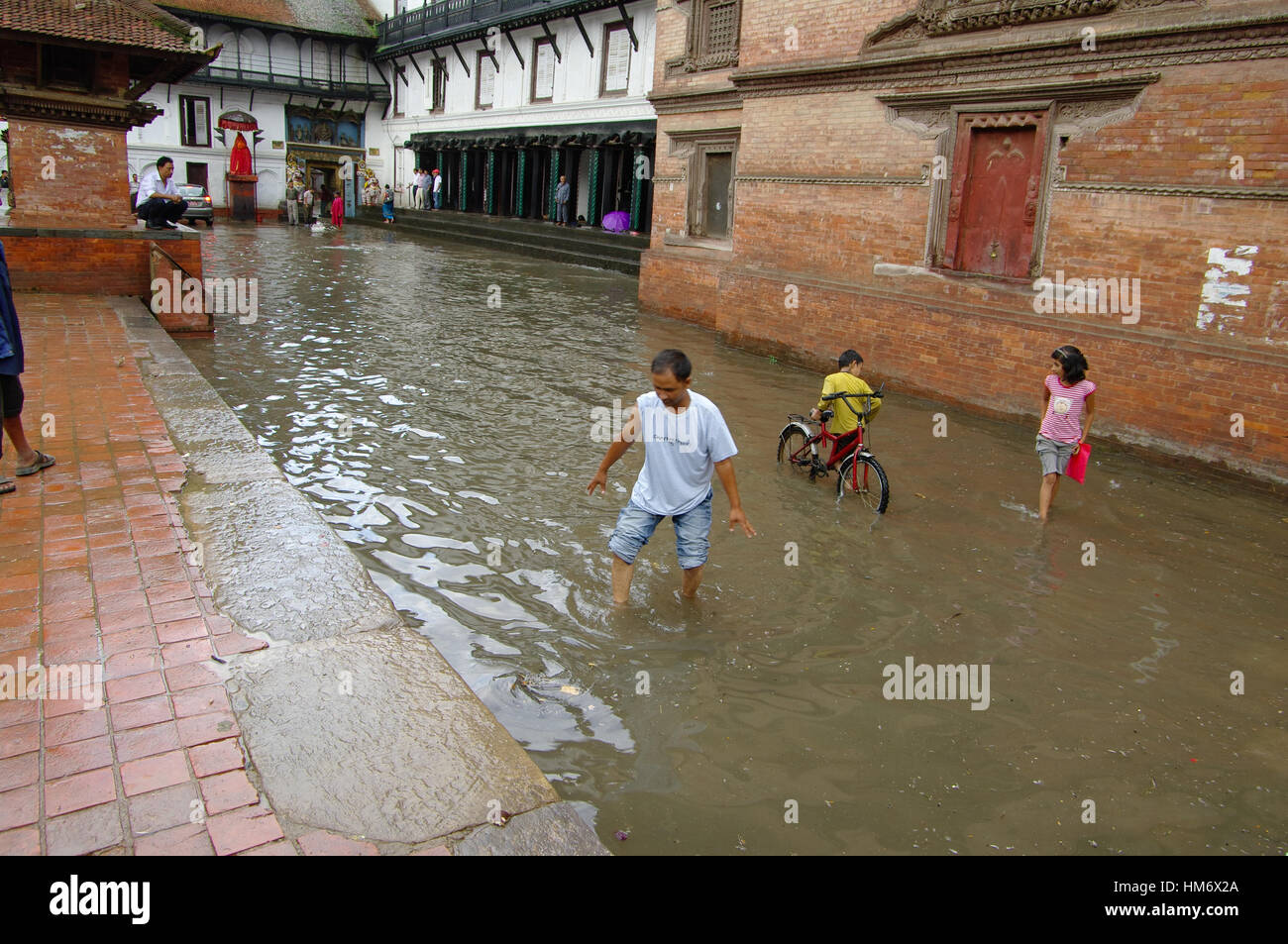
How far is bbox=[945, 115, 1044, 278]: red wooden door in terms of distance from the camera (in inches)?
408

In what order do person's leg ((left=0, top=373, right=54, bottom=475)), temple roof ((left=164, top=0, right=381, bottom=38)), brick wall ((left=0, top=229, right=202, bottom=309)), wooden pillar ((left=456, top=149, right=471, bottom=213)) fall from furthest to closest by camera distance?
1. temple roof ((left=164, top=0, right=381, bottom=38))
2. wooden pillar ((left=456, top=149, right=471, bottom=213))
3. brick wall ((left=0, top=229, right=202, bottom=309))
4. person's leg ((left=0, top=373, right=54, bottom=475))

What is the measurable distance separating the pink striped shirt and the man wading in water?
340 centimetres

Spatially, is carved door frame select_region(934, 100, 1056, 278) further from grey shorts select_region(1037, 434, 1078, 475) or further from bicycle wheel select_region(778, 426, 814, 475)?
bicycle wheel select_region(778, 426, 814, 475)

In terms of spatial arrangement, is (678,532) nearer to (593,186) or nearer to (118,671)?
(118,671)

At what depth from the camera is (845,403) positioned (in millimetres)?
7633

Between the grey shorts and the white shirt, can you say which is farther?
the white shirt

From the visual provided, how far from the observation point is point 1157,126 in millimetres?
9016

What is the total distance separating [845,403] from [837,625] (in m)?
2.81

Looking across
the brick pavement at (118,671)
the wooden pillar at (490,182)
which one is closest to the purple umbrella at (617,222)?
the wooden pillar at (490,182)

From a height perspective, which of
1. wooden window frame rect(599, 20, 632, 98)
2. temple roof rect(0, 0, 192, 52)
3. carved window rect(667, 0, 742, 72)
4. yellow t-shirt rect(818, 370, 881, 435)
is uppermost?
wooden window frame rect(599, 20, 632, 98)

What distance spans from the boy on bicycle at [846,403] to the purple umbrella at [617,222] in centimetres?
2098

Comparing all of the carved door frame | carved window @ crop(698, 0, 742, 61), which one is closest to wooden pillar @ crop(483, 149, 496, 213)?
carved window @ crop(698, 0, 742, 61)

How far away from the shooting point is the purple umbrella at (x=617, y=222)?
27.6 metres

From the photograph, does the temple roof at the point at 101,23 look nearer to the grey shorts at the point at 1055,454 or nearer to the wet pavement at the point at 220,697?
the wet pavement at the point at 220,697
